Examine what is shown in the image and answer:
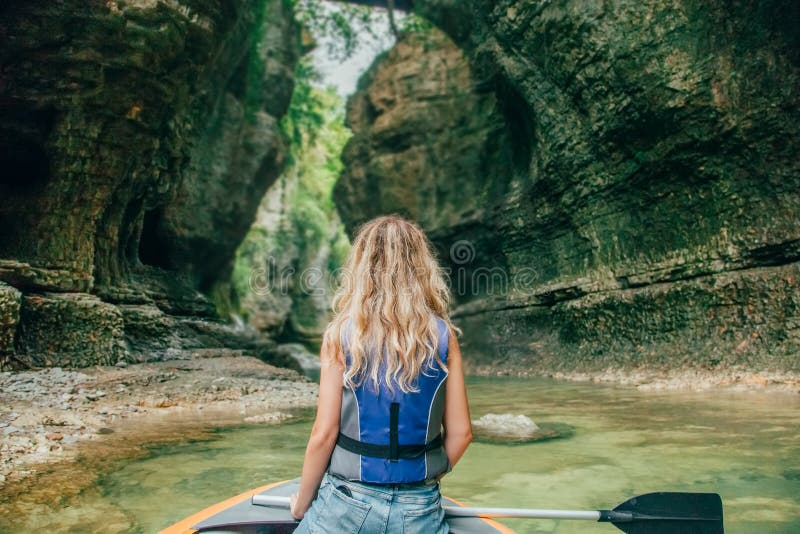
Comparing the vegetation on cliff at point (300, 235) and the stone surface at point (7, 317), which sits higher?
the vegetation on cliff at point (300, 235)

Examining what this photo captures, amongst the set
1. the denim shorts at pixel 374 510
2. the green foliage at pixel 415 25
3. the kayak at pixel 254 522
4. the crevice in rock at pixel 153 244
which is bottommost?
the kayak at pixel 254 522

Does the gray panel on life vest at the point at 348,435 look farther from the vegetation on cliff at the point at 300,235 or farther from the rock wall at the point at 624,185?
the vegetation on cliff at the point at 300,235

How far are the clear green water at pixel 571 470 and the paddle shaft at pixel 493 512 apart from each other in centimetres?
58

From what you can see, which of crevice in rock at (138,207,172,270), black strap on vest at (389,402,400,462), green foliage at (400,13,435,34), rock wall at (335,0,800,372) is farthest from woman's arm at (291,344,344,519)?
green foliage at (400,13,435,34)

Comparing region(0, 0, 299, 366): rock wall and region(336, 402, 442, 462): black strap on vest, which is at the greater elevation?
region(0, 0, 299, 366): rock wall

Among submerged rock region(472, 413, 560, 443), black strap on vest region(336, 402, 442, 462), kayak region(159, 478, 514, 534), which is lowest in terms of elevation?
submerged rock region(472, 413, 560, 443)

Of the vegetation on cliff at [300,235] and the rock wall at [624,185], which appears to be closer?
the rock wall at [624,185]

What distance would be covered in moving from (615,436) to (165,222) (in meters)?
10.5

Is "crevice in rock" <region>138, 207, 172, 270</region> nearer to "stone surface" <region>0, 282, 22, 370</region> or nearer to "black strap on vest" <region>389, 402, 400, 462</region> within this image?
"stone surface" <region>0, 282, 22, 370</region>

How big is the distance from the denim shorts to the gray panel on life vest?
1.3 inches

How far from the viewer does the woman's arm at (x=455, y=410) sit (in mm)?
1936

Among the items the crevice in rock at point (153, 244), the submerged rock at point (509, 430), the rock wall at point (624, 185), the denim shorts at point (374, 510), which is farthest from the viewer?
the crevice in rock at point (153, 244)

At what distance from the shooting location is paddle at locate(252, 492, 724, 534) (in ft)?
7.73

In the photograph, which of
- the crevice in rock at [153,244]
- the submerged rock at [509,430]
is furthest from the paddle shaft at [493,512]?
the crevice in rock at [153,244]
